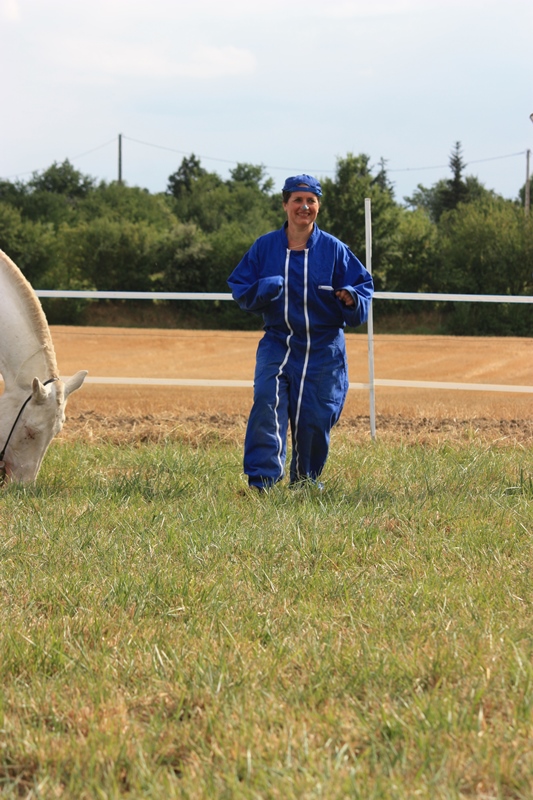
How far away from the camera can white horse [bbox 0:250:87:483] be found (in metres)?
5.54

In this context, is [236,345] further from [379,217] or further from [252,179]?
[252,179]

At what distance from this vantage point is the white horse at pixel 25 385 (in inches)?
218

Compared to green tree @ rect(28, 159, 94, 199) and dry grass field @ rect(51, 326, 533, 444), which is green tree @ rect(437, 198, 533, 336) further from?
green tree @ rect(28, 159, 94, 199)

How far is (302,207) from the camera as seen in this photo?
5492 mm

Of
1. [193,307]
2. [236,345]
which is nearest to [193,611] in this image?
[236,345]

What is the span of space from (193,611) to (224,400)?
7952mm

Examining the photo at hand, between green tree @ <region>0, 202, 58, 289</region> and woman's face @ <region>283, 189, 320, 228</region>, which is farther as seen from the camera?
green tree @ <region>0, 202, 58, 289</region>

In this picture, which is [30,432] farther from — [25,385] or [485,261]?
[485,261]

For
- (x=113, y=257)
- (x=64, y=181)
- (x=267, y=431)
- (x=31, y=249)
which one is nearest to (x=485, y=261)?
(x=113, y=257)

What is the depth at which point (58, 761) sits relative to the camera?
7.79 ft

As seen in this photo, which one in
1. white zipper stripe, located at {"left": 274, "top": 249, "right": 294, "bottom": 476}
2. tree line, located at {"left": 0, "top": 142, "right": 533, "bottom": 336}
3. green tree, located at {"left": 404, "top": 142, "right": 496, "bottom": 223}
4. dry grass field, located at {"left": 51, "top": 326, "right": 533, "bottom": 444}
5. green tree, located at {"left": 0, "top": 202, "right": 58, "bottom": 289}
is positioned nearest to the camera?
white zipper stripe, located at {"left": 274, "top": 249, "right": 294, "bottom": 476}

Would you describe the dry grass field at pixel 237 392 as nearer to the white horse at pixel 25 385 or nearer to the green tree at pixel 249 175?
the white horse at pixel 25 385

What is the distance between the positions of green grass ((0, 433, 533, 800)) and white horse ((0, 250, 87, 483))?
301mm

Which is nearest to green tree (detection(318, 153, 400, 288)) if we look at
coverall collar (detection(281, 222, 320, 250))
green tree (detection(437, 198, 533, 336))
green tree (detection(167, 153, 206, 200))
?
green tree (detection(437, 198, 533, 336))
